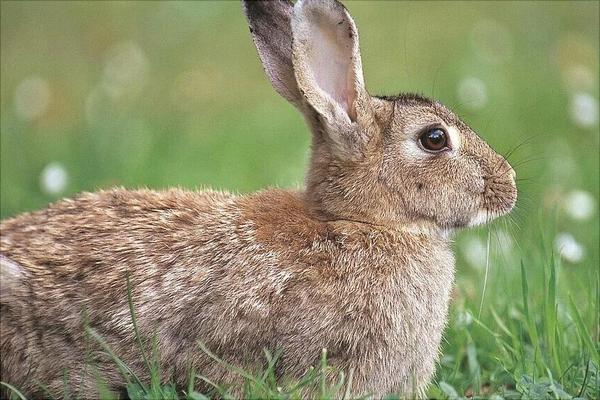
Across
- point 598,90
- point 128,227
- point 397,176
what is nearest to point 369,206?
point 397,176

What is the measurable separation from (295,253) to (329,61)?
103cm

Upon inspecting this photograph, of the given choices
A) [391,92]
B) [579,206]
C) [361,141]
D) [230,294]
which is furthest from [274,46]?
[391,92]

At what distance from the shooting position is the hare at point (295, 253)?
17.2ft

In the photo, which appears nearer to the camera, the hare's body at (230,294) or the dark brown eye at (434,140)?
the hare's body at (230,294)

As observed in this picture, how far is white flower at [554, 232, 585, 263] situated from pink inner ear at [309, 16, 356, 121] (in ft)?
6.28

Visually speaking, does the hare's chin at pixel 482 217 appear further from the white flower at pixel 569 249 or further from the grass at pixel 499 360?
the white flower at pixel 569 249

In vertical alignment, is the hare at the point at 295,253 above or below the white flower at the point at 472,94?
below

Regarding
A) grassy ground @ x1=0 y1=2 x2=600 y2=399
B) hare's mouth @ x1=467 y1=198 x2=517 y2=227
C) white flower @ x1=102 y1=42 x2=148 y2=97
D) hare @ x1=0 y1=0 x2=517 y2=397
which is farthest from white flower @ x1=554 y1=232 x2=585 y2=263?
white flower @ x1=102 y1=42 x2=148 y2=97

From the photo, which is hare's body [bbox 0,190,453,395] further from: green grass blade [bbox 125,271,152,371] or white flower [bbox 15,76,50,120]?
white flower [bbox 15,76,50,120]

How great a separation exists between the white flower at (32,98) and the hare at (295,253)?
435 cm

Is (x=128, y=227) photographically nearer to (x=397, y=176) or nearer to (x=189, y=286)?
(x=189, y=286)

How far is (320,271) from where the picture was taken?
17.5ft

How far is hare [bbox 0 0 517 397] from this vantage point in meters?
5.23

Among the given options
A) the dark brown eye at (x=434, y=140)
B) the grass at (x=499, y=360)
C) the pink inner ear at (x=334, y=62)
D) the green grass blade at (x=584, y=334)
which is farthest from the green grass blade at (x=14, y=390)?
the green grass blade at (x=584, y=334)
